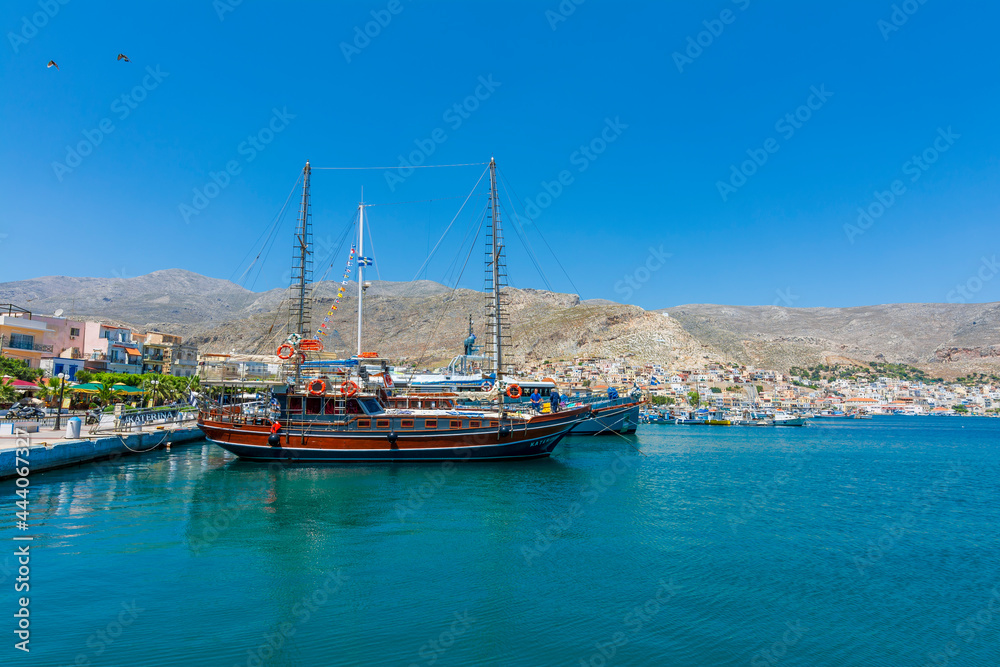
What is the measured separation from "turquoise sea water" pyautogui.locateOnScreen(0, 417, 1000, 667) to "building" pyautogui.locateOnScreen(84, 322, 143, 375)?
39.3 meters

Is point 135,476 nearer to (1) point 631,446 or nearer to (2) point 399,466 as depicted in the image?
(2) point 399,466

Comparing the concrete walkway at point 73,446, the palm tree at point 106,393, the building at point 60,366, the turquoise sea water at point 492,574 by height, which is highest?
the building at point 60,366

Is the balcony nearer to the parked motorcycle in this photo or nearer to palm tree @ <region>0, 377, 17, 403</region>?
palm tree @ <region>0, 377, 17, 403</region>

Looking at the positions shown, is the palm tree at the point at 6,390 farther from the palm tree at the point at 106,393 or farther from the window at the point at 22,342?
the window at the point at 22,342

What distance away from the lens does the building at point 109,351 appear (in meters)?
60.7

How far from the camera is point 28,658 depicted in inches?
383

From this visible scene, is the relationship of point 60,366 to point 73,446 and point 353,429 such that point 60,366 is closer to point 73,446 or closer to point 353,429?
point 73,446

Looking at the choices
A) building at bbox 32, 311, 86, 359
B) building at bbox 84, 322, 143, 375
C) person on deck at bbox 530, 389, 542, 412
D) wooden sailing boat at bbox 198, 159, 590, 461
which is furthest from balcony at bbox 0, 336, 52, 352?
person on deck at bbox 530, 389, 542, 412

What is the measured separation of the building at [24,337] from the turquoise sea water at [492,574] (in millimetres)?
34243

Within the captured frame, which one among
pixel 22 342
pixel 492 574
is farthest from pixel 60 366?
pixel 492 574

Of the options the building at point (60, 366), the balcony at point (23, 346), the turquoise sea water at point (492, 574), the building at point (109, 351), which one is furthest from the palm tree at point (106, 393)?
the turquoise sea water at point (492, 574)

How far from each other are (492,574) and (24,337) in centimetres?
5983

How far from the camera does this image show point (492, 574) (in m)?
14.7

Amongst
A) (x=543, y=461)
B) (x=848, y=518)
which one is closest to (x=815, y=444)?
(x=543, y=461)
